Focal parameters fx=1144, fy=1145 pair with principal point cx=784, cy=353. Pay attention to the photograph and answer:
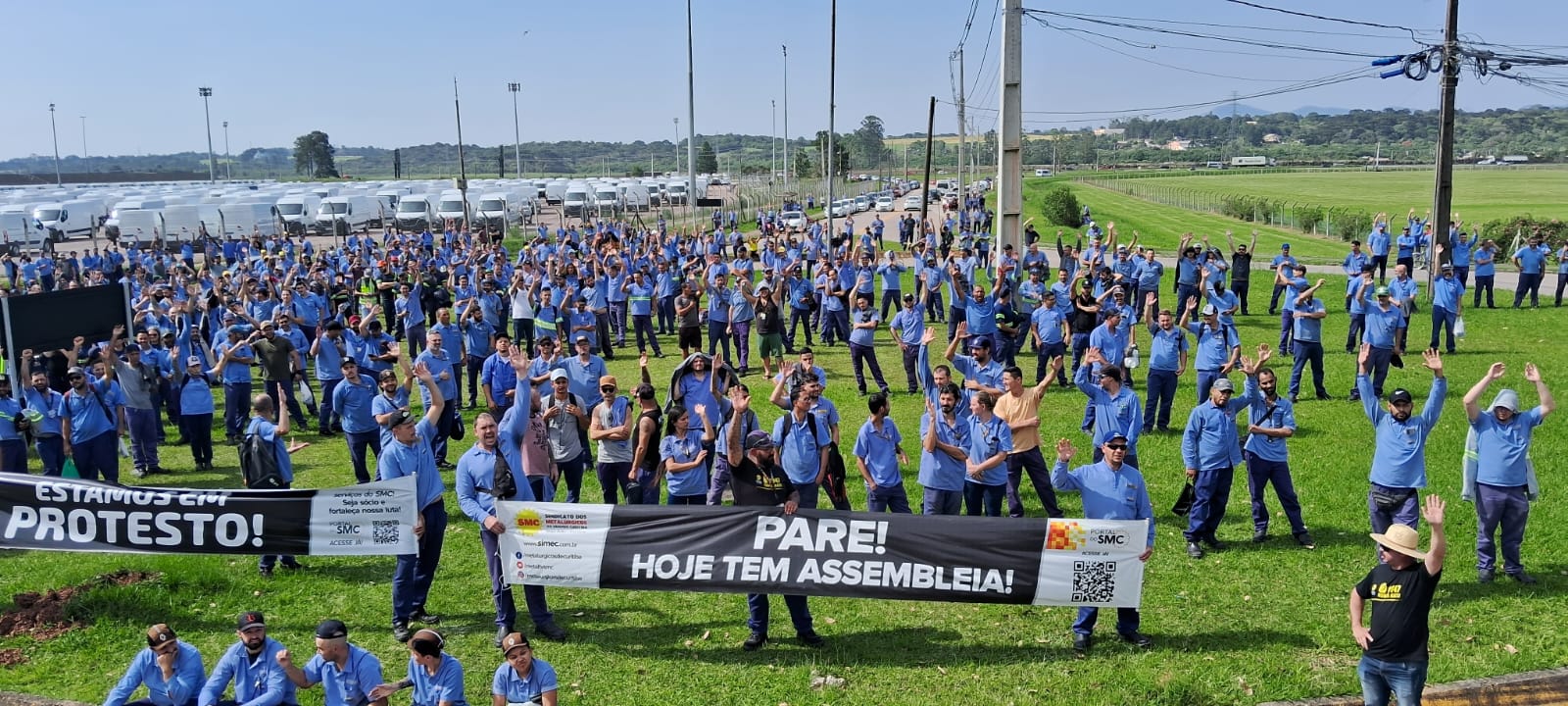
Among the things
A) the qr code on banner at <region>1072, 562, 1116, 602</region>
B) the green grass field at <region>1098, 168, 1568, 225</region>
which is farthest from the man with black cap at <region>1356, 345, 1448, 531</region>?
the green grass field at <region>1098, 168, 1568, 225</region>

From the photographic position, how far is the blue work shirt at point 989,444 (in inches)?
393

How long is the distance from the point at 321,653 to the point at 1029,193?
85.4 meters

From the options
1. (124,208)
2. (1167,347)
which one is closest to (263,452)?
(1167,347)

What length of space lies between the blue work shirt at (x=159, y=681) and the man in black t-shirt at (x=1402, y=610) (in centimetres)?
746

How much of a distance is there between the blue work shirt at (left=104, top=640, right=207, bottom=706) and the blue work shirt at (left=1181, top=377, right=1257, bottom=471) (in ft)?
26.5

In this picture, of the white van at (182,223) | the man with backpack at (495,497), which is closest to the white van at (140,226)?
the white van at (182,223)

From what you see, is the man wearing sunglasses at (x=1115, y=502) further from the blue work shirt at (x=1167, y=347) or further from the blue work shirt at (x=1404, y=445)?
the blue work shirt at (x=1167, y=347)

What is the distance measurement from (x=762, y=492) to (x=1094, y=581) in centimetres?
254

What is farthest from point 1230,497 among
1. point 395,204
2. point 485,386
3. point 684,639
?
point 395,204

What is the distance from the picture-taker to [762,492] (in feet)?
28.8

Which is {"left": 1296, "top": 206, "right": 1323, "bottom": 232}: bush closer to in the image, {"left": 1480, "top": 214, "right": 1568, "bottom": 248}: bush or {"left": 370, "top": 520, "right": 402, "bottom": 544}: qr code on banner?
{"left": 1480, "top": 214, "right": 1568, "bottom": 248}: bush

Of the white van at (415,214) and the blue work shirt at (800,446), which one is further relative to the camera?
the white van at (415,214)

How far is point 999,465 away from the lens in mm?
10031

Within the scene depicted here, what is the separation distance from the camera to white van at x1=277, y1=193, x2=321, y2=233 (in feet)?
176
